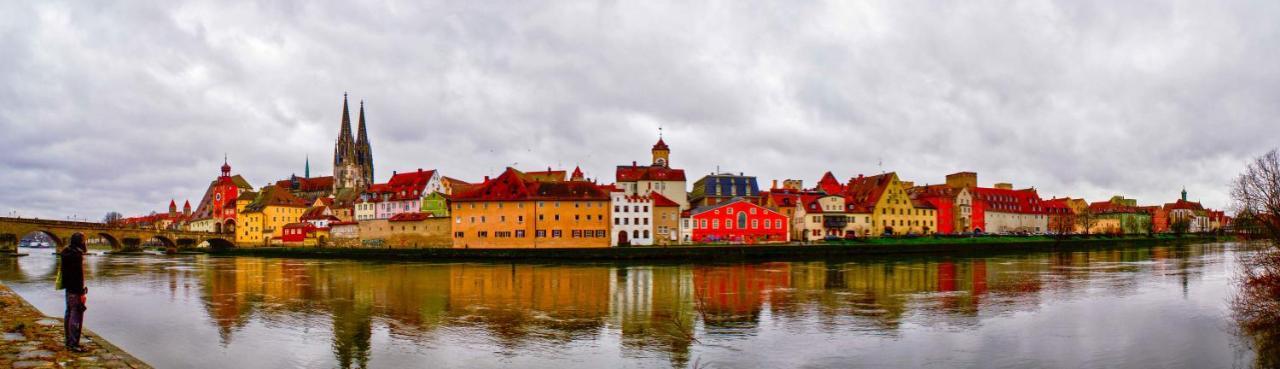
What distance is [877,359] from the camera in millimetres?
16719

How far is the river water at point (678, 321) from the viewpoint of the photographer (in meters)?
17.0

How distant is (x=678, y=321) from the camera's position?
560 inches

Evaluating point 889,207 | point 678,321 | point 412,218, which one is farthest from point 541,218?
point 678,321

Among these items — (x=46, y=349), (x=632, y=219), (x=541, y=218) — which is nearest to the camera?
(x=46, y=349)

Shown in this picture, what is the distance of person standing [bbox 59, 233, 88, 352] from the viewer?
11477 millimetres

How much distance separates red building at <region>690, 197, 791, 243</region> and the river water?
101 feet

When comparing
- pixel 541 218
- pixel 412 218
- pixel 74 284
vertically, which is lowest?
pixel 74 284

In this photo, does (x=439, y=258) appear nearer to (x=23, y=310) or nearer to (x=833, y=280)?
(x=833, y=280)

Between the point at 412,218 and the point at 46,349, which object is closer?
the point at 46,349

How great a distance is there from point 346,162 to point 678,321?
137 m

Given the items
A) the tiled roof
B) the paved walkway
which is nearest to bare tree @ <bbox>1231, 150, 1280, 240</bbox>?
the paved walkway

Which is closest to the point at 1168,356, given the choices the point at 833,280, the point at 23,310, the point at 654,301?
the point at 654,301

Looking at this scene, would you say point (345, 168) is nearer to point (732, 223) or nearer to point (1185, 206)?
point (732, 223)

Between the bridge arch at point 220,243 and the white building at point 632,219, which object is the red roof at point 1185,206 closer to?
the white building at point 632,219
